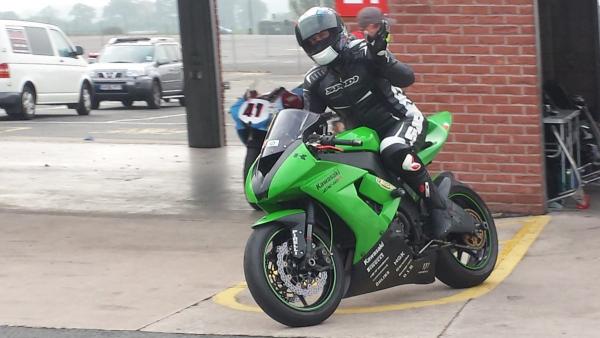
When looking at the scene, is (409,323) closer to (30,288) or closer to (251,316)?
(251,316)

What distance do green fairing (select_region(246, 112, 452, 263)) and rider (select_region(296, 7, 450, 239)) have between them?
0.17m

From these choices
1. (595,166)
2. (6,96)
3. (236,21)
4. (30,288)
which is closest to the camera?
(30,288)

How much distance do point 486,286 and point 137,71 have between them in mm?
19188

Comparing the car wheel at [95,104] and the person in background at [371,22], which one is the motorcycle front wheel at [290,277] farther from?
the car wheel at [95,104]

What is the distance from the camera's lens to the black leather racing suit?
267 inches

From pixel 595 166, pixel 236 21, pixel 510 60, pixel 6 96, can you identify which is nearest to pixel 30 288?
pixel 510 60

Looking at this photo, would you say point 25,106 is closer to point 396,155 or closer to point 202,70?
point 202,70

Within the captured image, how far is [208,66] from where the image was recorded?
51.0 feet

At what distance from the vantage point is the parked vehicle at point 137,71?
25.6m

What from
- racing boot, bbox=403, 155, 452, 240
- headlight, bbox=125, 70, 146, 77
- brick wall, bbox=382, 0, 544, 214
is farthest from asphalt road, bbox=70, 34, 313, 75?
racing boot, bbox=403, 155, 452, 240

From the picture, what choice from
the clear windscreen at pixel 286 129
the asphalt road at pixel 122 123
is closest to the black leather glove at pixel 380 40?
the clear windscreen at pixel 286 129

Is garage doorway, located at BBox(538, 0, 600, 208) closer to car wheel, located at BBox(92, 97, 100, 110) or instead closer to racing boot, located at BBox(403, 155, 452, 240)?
racing boot, located at BBox(403, 155, 452, 240)

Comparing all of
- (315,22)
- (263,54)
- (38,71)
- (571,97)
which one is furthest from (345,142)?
(38,71)

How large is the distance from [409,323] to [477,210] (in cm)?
129
